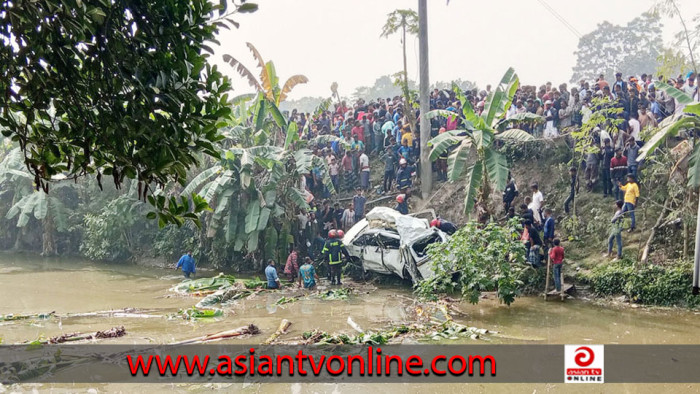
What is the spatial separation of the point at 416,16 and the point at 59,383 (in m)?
15.2

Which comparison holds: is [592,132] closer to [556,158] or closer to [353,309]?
[556,158]

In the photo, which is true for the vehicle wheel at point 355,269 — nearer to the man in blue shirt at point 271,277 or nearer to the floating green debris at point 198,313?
the man in blue shirt at point 271,277

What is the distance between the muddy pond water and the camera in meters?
7.18

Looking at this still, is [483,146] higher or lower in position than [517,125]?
lower

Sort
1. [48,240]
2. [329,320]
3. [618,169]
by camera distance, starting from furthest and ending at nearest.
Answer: [48,240], [618,169], [329,320]

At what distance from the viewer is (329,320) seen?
10.8 metres

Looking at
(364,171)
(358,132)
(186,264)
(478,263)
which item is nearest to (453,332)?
(478,263)

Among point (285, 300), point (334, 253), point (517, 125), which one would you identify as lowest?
point (285, 300)

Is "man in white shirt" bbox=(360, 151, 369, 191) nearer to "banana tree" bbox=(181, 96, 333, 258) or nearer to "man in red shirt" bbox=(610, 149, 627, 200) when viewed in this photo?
"banana tree" bbox=(181, 96, 333, 258)

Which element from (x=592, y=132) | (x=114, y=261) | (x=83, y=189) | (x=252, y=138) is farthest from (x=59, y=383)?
(x=83, y=189)

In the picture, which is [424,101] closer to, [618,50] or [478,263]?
[478,263]

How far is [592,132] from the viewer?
1385 centimetres

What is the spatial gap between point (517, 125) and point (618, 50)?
48.0 meters

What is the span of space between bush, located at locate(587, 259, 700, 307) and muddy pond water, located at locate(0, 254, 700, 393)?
0.41 metres
